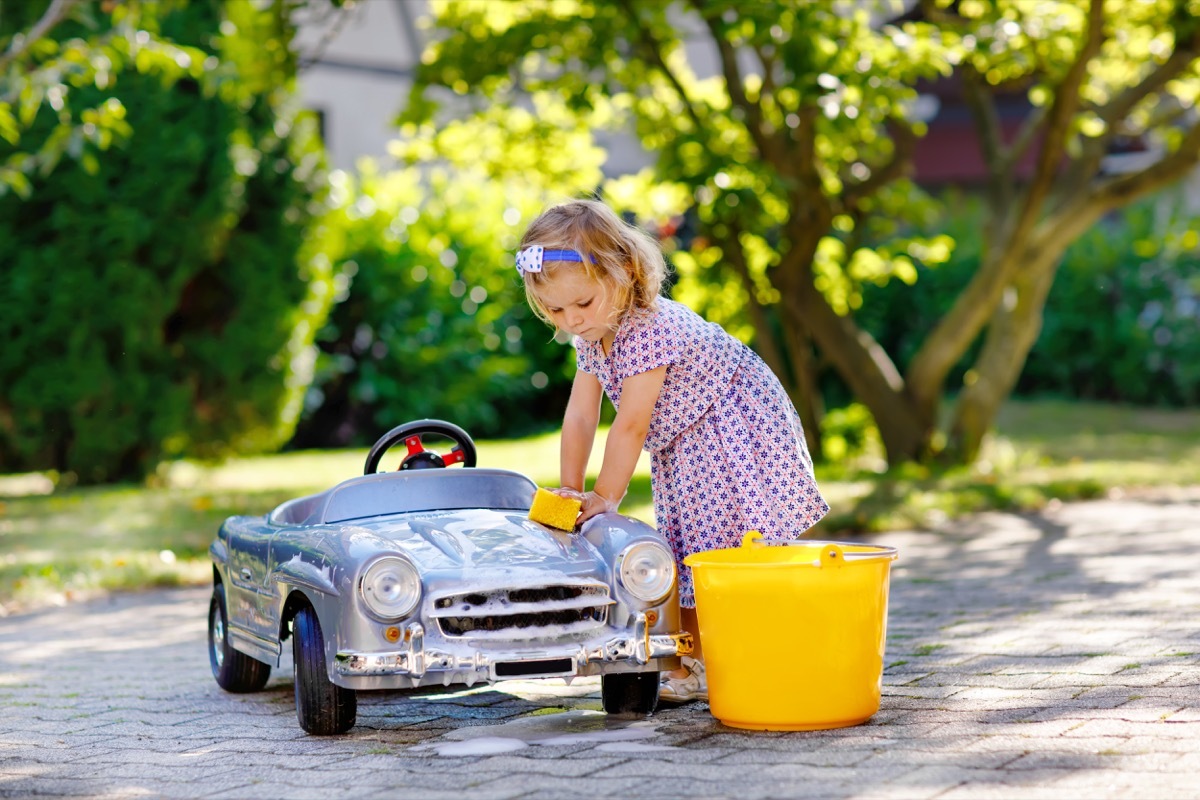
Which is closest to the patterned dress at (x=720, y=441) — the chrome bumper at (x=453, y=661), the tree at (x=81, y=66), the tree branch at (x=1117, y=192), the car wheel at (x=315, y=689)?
the chrome bumper at (x=453, y=661)

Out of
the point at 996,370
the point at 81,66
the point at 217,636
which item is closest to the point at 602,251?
the point at 217,636

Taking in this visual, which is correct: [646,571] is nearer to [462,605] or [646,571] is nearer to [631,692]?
[631,692]

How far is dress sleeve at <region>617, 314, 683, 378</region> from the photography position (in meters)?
4.51

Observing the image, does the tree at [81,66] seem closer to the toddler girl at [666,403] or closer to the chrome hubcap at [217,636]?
the chrome hubcap at [217,636]

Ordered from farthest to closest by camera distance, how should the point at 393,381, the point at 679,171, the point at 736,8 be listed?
1. the point at 393,381
2. the point at 679,171
3. the point at 736,8

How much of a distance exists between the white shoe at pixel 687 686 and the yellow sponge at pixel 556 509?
1.92ft

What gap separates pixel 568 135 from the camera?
41.7ft

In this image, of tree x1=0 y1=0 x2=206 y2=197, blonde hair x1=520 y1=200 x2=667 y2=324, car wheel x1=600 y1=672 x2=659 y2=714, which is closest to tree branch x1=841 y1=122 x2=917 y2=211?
tree x1=0 y1=0 x2=206 y2=197

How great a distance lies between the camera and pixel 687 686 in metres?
4.68

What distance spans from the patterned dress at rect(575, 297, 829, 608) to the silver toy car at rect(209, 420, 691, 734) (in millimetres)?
348

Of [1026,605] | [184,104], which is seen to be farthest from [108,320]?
[1026,605]

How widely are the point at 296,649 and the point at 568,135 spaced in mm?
8909

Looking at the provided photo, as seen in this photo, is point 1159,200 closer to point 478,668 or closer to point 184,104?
point 184,104

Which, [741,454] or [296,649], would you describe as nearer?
[296,649]
